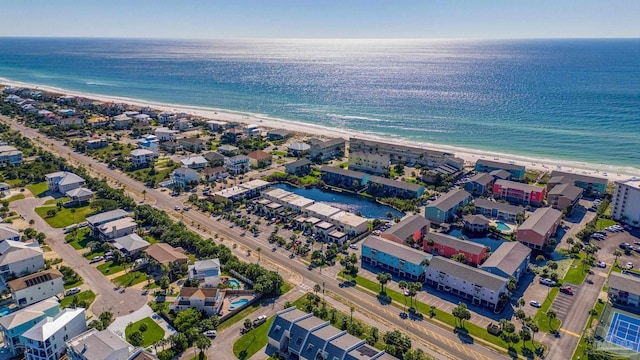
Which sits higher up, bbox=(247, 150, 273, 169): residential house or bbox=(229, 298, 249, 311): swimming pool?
bbox=(247, 150, 273, 169): residential house

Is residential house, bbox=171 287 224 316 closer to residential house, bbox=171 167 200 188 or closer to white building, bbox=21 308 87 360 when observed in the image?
white building, bbox=21 308 87 360

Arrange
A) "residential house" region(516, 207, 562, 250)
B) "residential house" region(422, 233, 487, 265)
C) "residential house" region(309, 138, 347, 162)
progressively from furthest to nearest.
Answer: "residential house" region(309, 138, 347, 162) < "residential house" region(516, 207, 562, 250) < "residential house" region(422, 233, 487, 265)

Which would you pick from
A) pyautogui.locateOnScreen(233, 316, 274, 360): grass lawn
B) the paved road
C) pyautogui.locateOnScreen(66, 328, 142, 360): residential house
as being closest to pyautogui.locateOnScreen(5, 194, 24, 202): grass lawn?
the paved road

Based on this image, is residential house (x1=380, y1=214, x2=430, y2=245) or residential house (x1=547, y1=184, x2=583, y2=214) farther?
residential house (x1=547, y1=184, x2=583, y2=214)

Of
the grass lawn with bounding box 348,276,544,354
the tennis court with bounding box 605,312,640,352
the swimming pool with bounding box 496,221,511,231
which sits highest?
the tennis court with bounding box 605,312,640,352

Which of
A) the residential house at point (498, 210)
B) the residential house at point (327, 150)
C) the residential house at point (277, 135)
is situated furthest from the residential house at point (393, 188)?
the residential house at point (277, 135)

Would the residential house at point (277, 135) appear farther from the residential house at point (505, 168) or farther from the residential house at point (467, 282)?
the residential house at point (467, 282)
